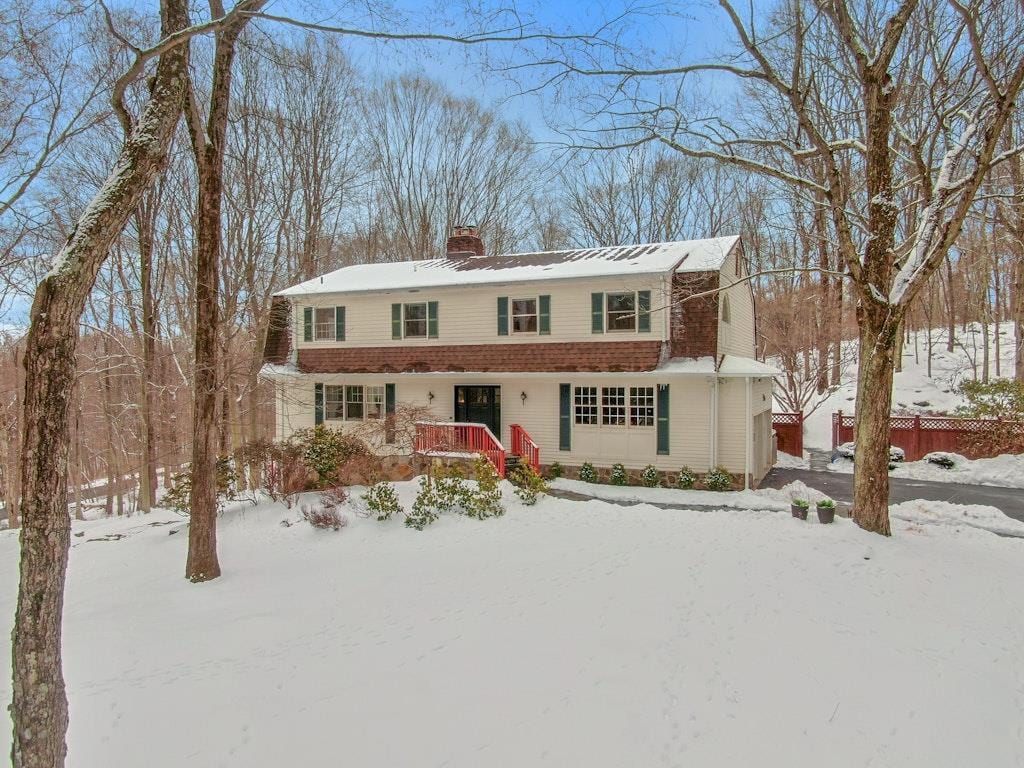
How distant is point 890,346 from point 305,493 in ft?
35.0

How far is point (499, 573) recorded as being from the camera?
7.60 meters

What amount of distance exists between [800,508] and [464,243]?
12.9 metres

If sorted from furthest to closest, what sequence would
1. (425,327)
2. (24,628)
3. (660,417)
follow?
(425,327), (660,417), (24,628)

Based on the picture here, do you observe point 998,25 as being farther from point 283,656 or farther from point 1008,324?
point 1008,324

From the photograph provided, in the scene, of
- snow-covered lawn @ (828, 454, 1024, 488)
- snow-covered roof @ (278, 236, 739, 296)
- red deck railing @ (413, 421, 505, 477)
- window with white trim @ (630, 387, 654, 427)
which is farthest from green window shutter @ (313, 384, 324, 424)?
snow-covered lawn @ (828, 454, 1024, 488)

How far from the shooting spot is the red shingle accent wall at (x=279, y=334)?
55.0 ft

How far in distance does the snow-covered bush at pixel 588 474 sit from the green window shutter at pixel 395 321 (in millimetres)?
6263

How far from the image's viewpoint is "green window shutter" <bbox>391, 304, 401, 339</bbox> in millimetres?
15688

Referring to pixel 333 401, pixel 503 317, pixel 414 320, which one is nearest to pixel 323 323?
pixel 333 401

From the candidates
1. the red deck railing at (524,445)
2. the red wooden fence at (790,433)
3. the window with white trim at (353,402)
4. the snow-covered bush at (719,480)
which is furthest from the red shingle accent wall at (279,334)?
the red wooden fence at (790,433)

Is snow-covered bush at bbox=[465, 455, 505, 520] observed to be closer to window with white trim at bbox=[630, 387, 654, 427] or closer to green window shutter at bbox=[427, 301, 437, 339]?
window with white trim at bbox=[630, 387, 654, 427]

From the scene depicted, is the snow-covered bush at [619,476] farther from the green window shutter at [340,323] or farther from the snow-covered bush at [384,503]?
the green window shutter at [340,323]

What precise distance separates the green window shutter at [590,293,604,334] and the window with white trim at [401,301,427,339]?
4.68 meters

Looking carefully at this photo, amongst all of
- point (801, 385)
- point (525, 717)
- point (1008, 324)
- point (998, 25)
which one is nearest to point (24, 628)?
point (525, 717)
